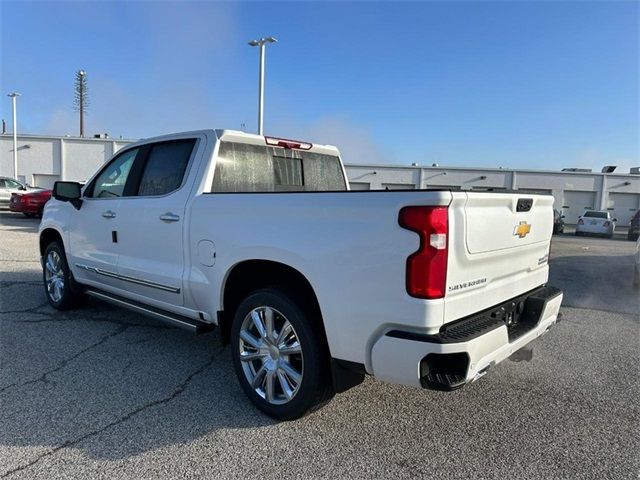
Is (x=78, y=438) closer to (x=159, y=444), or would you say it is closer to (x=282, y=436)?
(x=159, y=444)

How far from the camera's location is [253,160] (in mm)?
4227

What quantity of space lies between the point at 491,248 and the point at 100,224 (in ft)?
12.6

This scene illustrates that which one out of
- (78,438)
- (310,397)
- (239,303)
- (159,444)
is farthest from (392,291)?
(78,438)

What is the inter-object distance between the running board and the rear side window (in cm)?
109

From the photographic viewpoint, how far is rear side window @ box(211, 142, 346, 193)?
13.1ft

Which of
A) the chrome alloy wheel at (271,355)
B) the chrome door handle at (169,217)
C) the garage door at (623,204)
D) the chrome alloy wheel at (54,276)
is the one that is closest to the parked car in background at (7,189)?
the chrome alloy wheel at (54,276)

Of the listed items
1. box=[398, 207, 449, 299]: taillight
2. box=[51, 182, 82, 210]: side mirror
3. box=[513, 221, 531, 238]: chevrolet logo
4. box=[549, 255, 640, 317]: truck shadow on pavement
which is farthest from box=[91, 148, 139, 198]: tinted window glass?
box=[549, 255, 640, 317]: truck shadow on pavement

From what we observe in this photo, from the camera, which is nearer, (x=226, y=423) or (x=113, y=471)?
(x=113, y=471)

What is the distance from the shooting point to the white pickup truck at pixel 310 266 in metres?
2.51

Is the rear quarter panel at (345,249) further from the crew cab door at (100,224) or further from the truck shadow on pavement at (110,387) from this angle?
the crew cab door at (100,224)

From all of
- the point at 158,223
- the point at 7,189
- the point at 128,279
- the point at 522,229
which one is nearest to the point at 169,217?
the point at 158,223

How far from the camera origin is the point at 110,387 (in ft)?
11.9

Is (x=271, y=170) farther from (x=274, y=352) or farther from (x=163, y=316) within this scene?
(x=274, y=352)

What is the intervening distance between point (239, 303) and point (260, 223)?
0.75m
